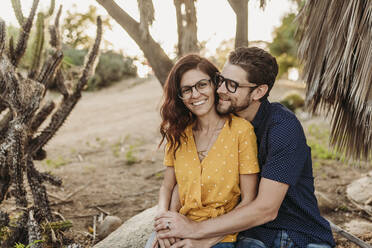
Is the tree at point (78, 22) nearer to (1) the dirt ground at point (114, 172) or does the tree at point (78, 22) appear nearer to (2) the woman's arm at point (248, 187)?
(1) the dirt ground at point (114, 172)

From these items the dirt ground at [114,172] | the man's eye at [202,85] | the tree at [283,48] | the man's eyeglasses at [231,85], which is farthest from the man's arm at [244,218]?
the tree at [283,48]

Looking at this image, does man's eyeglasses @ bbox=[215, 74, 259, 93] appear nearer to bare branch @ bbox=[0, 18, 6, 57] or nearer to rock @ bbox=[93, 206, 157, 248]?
rock @ bbox=[93, 206, 157, 248]

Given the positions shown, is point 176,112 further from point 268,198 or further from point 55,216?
point 55,216

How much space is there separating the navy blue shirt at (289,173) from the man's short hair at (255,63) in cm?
20

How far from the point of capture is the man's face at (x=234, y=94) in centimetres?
250

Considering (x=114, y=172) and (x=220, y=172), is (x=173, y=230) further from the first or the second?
(x=114, y=172)

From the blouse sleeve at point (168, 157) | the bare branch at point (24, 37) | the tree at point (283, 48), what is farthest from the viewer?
the tree at point (283, 48)

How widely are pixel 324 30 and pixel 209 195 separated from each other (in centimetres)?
186

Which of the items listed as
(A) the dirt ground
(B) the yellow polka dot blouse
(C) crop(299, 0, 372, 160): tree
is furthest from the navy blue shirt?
(A) the dirt ground

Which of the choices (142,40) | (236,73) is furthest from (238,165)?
(142,40)

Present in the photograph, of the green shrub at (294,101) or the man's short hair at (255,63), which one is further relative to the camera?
the green shrub at (294,101)

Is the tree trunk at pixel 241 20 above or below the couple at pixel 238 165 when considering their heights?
above

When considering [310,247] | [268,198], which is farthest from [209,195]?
[310,247]

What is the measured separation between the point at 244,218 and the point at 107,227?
2159 millimetres
